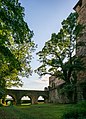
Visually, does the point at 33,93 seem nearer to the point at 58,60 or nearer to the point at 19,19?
the point at 58,60

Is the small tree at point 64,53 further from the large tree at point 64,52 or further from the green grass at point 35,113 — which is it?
the green grass at point 35,113

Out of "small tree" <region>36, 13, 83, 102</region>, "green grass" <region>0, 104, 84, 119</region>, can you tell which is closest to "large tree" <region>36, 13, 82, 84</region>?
"small tree" <region>36, 13, 83, 102</region>

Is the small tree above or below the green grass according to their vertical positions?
above

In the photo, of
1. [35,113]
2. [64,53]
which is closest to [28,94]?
[64,53]

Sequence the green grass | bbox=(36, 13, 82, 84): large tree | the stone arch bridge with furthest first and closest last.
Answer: the stone arch bridge
bbox=(36, 13, 82, 84): large tree
the green grass

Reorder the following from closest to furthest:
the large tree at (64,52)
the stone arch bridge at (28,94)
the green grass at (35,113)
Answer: the green grass at (35,113) < the large tree at (64,52) < the stone arch bridge at (28,94)

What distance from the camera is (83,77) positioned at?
131 feet

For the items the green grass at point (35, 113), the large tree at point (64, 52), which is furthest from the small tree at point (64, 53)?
the green grass at point (35, 113)

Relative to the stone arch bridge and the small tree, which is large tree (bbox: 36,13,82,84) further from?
the stone arch bridge

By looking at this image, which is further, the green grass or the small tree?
the small tree

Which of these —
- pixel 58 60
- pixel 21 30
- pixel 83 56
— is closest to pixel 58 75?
pixel 58 60

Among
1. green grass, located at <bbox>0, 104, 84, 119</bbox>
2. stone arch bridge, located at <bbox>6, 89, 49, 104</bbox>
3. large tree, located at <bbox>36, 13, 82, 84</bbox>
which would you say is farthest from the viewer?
stone arch bridge, located at <bbox>6, 89, 49, 104</bbox>

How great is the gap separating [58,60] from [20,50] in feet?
20.6

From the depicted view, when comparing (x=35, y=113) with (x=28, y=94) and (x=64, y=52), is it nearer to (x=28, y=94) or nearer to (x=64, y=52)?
(x=64, y=52)
